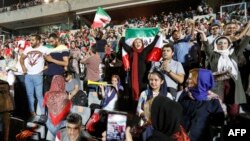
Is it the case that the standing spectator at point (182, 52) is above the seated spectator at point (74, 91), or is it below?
above

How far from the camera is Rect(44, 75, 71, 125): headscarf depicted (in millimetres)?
6762

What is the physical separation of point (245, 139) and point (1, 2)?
1603 inches

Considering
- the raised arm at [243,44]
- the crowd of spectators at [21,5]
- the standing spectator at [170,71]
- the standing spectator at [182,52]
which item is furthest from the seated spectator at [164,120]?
the crowd of spectators at [21,5]

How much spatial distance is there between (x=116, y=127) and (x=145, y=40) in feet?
7.91

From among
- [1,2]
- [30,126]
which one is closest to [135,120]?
[30,126]

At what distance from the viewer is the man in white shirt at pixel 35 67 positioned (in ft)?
26.3

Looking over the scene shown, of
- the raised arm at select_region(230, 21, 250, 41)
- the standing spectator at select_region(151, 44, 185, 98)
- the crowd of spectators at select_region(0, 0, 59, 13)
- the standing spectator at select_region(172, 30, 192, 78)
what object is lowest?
the standing spectator at select_region(151, 44, 185, 98)

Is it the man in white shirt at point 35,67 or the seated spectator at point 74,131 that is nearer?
the seated spectator at point 74,131

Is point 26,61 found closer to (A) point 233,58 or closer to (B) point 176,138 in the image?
(A) point 233,58

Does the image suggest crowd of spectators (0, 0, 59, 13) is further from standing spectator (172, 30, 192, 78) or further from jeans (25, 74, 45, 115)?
standing spectator (172, 30, 192, 78)

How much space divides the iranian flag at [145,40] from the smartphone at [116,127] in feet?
5.45

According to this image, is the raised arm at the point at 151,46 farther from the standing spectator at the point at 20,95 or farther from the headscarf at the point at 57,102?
the standing spectator at the point at 20,95

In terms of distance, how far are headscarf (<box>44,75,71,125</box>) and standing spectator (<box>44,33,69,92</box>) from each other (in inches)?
26.7

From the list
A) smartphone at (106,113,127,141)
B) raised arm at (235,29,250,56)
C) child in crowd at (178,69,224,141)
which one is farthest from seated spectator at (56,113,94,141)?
raised arm at (235,29,250,56)
